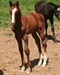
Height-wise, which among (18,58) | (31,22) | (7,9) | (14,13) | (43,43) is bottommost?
(7,9)

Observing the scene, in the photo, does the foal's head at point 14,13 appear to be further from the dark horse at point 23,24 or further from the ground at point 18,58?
the ground at point 18,58

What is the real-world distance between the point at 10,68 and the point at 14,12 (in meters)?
1.73

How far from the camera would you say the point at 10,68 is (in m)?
6.76

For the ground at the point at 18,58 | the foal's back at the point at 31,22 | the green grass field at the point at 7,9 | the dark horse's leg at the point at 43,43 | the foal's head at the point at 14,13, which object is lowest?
the green grass field at the point at 7,9

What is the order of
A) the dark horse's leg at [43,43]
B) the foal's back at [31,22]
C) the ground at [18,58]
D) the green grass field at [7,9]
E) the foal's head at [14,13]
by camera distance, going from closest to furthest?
1. the foal's head at [14,13]
2. the foal's back at [31,22]
3. the ground at [18,58]
4. the dark horse's leg at [43,43]
5. the green grass field at [7,9]

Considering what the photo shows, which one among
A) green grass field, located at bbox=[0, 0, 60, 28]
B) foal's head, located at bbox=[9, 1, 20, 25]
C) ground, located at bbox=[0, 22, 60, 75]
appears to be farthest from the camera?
green grass field, located at bbox=[0, 0, 60, 28]

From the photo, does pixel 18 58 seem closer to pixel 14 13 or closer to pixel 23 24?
pixel 23 24

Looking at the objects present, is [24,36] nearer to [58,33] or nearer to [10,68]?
[10,68]

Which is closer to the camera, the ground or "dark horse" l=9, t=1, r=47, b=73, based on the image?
"dark horse" l=9, t=1, r=47, b=73

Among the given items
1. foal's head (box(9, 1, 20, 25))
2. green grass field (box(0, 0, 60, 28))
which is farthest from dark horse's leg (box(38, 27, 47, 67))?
green grass field (box(0, 0, 60, 28))

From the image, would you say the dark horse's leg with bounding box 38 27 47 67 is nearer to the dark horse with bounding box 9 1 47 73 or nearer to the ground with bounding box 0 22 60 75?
the dark horse with bounding box 9 1 47 73

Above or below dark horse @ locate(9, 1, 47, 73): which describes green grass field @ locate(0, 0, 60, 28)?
below

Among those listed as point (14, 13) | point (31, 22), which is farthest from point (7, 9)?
point (14, 13)

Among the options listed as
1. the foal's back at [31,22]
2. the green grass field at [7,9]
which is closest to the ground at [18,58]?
the foal's back at [31,22]
